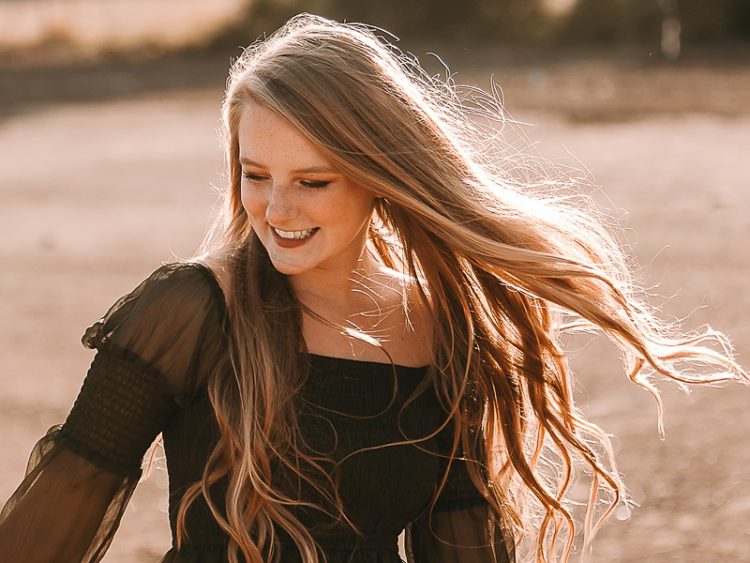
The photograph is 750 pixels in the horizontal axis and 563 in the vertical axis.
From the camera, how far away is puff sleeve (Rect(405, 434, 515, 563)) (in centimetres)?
277

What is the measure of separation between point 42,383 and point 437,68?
47.0ft

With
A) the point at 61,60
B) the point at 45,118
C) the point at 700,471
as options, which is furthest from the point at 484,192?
the point at 61,60

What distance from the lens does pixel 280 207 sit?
2504 mm

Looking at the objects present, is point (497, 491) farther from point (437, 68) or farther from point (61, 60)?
point (61, 60)

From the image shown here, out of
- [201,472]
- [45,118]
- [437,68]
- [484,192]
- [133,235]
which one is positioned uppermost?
[437,68]

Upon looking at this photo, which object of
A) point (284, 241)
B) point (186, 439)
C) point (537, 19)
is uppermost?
point (537, 19)

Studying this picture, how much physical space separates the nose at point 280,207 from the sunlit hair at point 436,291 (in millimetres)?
105

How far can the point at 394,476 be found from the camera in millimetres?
2590

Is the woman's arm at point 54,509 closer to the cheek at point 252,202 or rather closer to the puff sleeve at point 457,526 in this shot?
the cheek at point 252,202

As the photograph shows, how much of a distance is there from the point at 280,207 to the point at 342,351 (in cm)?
32

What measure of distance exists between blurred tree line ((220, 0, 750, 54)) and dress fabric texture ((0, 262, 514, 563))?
21603 millimetres

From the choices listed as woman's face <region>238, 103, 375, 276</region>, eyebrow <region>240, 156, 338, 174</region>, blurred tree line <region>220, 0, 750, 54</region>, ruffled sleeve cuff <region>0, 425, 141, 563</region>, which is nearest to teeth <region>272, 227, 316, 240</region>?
woman's face <region>238, 103, 375, 276</region>

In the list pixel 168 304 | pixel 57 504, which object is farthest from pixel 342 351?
pixel 57 504

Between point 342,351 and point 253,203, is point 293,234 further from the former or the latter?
point 342,351
